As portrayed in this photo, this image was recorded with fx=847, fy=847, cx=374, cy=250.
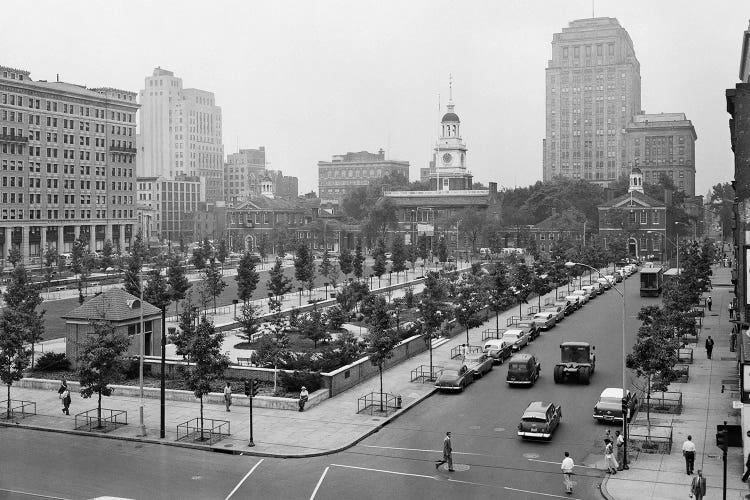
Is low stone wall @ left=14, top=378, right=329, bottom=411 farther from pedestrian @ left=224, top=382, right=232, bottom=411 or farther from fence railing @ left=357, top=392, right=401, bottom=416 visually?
fence railing @ left=357, top=392, right=401, bottom=416

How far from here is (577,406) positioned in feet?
130

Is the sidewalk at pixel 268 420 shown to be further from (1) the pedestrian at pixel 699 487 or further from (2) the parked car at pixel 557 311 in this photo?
(2) the parked car at pixel 557 311

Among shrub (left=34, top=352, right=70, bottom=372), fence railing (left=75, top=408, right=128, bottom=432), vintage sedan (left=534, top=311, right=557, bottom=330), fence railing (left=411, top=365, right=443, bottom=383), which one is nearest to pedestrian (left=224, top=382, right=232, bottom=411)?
fence railing (left=75, top=408, right=128, bottom=432)

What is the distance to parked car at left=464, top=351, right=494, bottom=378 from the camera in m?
46.3

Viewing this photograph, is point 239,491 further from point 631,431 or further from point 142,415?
point 631,431

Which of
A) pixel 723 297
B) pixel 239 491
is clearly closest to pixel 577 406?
pixel 239 491

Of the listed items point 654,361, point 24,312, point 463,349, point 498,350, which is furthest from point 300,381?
point 24,312

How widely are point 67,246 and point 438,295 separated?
101 m

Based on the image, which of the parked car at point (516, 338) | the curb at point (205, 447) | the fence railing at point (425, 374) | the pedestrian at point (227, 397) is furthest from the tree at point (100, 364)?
the parked car at point (516, 338)

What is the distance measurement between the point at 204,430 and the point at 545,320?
36.3 meters

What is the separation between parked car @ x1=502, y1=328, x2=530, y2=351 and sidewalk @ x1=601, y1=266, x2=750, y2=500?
10760mm

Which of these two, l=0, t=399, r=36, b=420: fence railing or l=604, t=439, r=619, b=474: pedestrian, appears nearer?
l=604, t=439, r=619, b=474: pedestrian

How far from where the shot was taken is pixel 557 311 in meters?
71.6

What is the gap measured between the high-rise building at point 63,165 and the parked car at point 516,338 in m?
87.9
